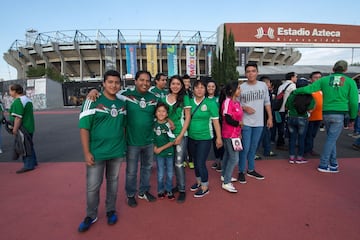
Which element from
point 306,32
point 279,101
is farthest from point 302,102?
point 306,32

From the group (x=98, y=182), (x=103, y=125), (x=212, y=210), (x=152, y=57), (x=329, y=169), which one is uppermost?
(x=152, y=57)

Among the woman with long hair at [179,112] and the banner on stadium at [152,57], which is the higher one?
the banner on stadium at [152,57]

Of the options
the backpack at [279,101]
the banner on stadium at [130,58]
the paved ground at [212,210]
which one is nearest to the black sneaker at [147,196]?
the paved ground at [212,210]

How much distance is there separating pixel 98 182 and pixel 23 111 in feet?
9.18

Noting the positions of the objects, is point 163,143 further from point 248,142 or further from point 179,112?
point 248,142

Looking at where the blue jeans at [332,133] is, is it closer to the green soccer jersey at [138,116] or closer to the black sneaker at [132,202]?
the green soccer jersey at [138,116]

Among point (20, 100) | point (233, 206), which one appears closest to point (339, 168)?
point (233, 206)

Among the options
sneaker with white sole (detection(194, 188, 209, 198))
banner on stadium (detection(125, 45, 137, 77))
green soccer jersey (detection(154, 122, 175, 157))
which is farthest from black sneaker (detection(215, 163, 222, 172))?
banner on stadium (detection(125, 45, 137, 77))

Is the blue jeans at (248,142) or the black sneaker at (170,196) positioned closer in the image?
the black sneaker at (170,196)

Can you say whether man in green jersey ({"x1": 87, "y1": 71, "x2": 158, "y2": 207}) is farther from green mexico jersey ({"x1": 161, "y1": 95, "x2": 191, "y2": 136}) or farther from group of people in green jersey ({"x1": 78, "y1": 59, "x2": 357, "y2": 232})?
green mexico jersey ({"x1": 161, "y1": 95, "x2": 191, "y2": 136})

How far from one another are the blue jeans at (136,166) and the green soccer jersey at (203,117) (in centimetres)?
65

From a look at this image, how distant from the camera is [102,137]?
2.13 metres

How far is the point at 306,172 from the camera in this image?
3.66 meters

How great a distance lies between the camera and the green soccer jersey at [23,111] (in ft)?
12.3
